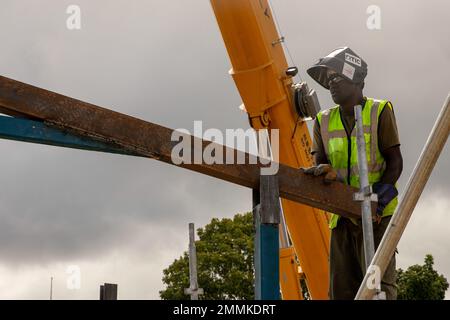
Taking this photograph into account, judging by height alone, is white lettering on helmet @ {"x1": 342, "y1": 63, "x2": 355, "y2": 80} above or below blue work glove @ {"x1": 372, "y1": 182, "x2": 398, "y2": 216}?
above

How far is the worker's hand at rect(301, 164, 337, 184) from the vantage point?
18.6 ft

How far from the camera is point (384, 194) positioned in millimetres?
5918

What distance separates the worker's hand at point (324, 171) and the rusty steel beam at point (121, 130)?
4 cm

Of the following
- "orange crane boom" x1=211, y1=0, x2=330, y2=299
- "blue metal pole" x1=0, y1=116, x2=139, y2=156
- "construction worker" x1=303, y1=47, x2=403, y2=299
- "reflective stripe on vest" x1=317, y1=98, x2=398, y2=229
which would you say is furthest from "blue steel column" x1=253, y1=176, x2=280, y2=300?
"orange crane boom" x1=211, y1=0, x2=330, y2=299

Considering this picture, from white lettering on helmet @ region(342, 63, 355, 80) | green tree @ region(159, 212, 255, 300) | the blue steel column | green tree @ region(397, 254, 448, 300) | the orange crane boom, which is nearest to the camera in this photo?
the blue steel column

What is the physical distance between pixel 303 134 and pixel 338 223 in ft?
12.5

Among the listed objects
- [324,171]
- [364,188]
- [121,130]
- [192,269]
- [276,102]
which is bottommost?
[192,269]

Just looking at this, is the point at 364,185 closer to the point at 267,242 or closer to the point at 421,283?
the point at 267,242

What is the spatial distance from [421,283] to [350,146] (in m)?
30.3

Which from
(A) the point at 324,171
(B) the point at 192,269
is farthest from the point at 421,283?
(A) the point at 324,171

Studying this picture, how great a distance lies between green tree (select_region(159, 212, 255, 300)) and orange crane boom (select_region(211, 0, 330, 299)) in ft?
70.6

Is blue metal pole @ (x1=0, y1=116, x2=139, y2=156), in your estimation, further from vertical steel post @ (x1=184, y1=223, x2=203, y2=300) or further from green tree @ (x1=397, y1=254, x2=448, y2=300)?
green tree @ (x1=397, y1=254, x2=448, y2=300)
